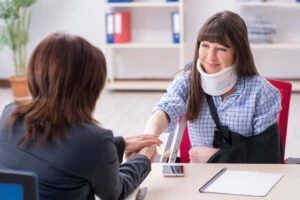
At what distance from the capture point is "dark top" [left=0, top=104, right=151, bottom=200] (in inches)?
57.1

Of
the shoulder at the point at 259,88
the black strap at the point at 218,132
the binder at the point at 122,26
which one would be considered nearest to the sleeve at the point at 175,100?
the black strap at the point at 218,132

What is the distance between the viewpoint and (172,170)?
1909 millimetres

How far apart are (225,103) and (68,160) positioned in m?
0.97

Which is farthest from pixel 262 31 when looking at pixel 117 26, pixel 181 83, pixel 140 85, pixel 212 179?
pixel 212 179

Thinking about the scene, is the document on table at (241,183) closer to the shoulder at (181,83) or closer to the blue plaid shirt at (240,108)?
the blue plaid shirt at (240,108)

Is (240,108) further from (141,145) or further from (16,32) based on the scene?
(16,32)

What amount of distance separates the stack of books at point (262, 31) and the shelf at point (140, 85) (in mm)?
1050

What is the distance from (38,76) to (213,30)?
926 mm

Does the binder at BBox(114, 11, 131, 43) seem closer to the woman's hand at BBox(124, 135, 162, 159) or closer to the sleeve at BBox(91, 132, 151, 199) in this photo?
the woman's hand at BBox(124, 135, 162, 159)

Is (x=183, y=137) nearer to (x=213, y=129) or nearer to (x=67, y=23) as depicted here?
(x=213, y=129)

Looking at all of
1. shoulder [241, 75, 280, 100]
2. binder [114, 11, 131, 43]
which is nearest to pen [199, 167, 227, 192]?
shoulder [241, 75, 280, 100]

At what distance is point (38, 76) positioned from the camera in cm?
148

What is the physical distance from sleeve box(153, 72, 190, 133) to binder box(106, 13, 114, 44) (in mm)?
3710

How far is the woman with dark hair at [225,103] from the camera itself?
2.18 m
